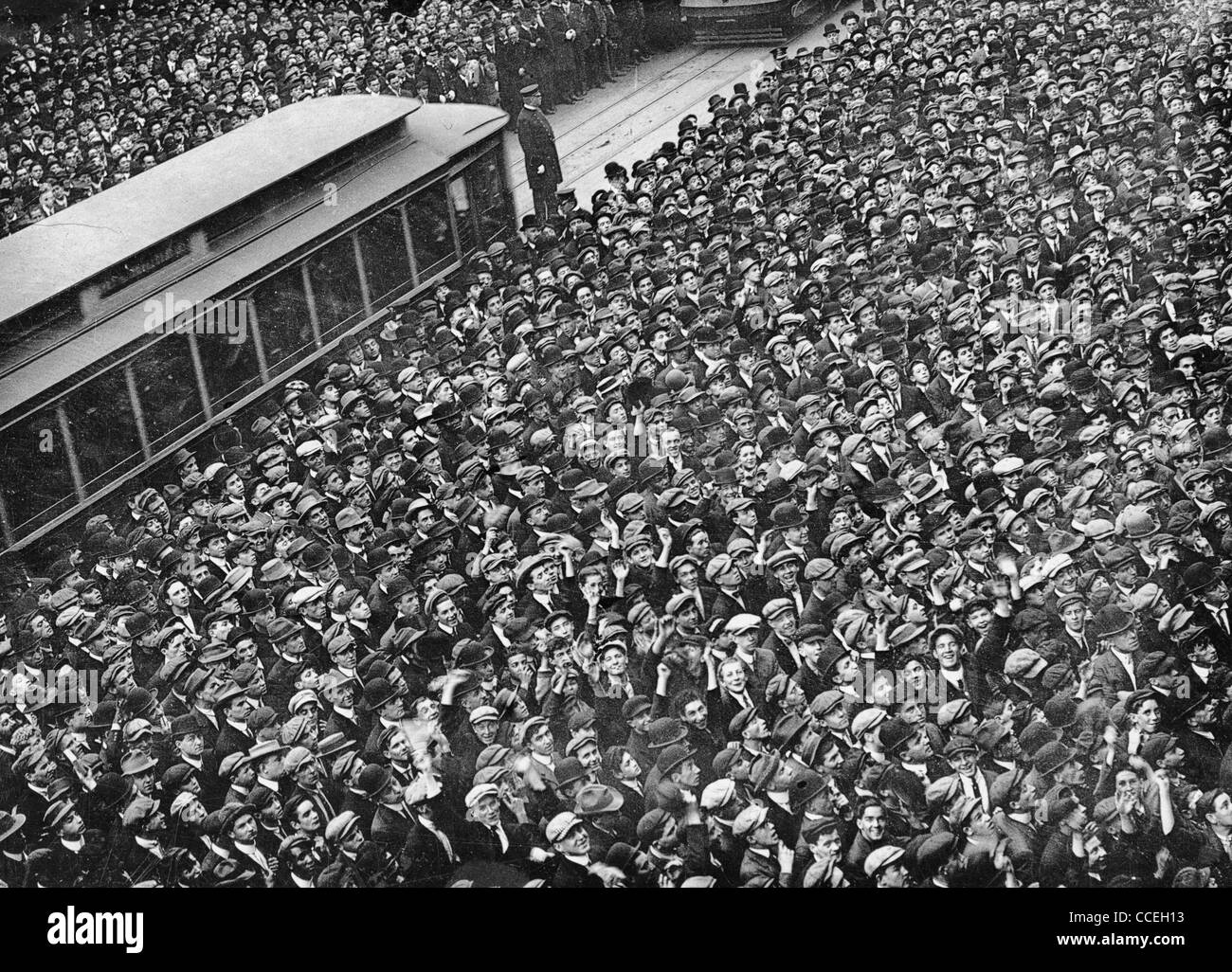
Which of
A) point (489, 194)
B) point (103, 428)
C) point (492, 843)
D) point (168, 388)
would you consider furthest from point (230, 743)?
point (489, 194)

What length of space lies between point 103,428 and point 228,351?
1.42 meters

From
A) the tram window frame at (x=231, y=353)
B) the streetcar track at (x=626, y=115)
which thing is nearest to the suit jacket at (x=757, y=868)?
the tram window frame at (x=231, y=353)

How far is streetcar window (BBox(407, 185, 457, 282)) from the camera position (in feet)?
41.9

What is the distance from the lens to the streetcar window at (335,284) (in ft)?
38.4

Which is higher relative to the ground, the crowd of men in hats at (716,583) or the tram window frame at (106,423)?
the tram window frame at (106,423)

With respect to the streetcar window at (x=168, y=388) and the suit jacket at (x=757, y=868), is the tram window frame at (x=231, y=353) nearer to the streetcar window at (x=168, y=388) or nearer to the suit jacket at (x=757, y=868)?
the streetcar window at (x=168, y=388)

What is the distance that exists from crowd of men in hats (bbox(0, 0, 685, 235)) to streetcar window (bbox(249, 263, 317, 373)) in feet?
14.7

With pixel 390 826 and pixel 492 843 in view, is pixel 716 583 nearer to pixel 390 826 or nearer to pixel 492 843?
pixel 492 843

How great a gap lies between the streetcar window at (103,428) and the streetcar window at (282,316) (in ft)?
4.80

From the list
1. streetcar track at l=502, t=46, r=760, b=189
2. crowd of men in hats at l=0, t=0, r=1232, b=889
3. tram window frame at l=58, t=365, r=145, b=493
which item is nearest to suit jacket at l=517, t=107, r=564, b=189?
streetcar track at l=502, t=46, r=760, b=189

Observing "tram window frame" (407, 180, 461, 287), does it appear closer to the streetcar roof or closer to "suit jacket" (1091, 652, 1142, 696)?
the streetcar roof

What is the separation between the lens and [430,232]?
13.0 m

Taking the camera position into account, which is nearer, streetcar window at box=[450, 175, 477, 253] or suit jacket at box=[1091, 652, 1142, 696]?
suit jacket at box=[1091, 652, 1142, 696]
